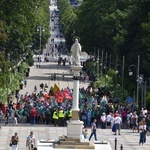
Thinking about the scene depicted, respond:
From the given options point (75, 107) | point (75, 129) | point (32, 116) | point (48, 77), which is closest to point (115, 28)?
point (48, 77)

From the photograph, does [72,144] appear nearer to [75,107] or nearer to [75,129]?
[75,129]

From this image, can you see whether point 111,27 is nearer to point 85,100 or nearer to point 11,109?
point 85,100

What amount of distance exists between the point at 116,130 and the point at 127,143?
10.3 feet

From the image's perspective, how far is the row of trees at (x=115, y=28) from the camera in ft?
303

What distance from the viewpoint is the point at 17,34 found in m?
85.6

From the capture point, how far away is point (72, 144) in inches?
2002

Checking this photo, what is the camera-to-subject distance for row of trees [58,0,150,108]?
92.5m

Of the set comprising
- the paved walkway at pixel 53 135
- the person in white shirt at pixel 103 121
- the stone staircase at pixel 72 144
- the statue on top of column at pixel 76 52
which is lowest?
the stone staircase at pixel 72 144

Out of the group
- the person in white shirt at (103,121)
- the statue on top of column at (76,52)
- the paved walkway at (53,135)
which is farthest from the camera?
the person in white shirt at (103,121)

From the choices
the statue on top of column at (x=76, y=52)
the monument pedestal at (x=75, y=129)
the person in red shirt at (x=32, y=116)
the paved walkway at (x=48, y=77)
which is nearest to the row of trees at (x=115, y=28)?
the paved walkway at (x=48, y=77)

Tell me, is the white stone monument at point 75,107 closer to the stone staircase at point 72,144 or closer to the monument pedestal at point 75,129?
the monument pedestal at point 75,129

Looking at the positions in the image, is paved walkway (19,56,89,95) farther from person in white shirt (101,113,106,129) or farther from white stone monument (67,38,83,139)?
white stone monument (67,38,83,139)

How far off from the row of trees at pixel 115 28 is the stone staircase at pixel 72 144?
3793 centimetres

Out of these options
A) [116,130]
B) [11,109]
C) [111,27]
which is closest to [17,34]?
[11,109]
